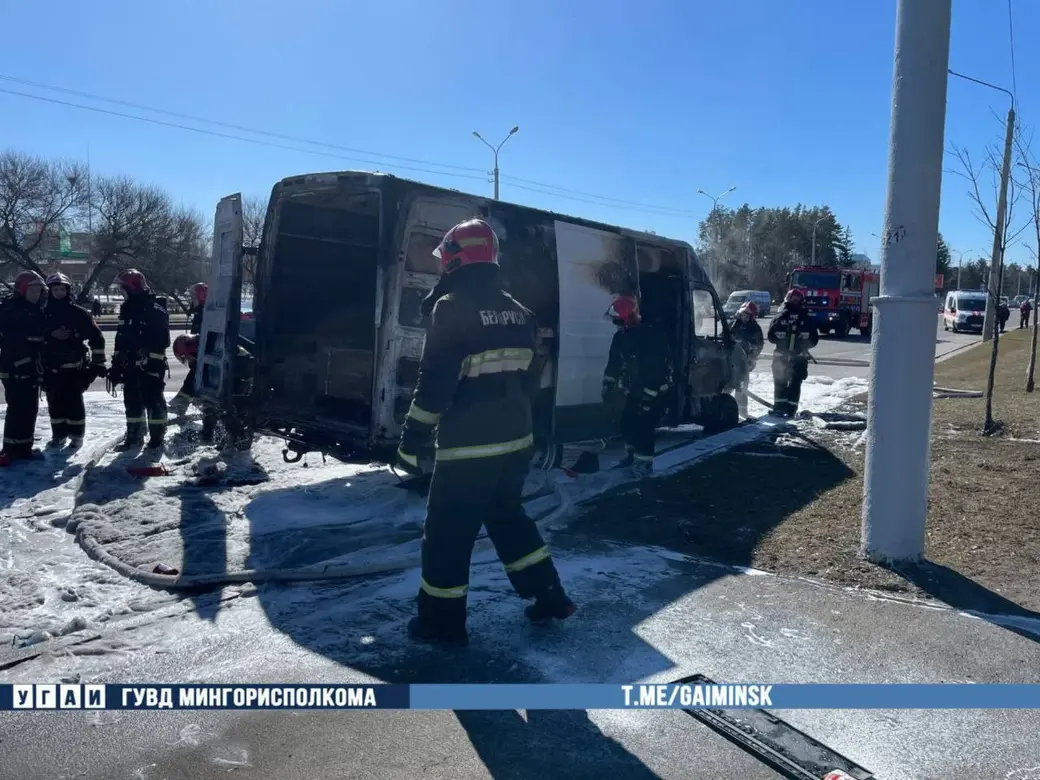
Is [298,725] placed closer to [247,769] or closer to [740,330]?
[247,769]

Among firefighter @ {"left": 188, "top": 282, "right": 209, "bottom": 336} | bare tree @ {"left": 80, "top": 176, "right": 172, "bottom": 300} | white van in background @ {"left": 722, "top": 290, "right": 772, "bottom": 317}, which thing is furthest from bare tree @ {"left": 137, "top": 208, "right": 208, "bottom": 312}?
firefighter @ {"left": 188, "top": 282, "right": 209, "bottom": 336}

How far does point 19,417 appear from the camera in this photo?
7.68 m

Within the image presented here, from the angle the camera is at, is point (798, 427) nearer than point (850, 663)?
No

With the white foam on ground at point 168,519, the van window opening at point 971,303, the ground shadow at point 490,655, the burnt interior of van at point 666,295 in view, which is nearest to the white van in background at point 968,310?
the van window opening at point 971,303

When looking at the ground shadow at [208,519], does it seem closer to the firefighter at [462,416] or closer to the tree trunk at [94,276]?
the firefighter at [462,416]

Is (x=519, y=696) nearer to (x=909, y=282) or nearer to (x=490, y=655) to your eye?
(x=490, y=655)

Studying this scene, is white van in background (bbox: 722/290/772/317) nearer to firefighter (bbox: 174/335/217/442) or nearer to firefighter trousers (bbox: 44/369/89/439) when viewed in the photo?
firefighter (bbox: 174/335/217/442)

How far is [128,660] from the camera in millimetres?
3623

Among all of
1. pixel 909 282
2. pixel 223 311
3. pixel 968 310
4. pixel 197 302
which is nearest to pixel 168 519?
pixel 223 311

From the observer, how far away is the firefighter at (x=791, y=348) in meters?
11.3

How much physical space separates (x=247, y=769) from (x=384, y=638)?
1.11m

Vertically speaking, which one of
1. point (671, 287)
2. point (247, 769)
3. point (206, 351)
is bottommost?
point (247, 769)

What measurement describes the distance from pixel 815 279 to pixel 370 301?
26906mm

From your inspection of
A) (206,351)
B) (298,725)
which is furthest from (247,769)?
(206,351)
